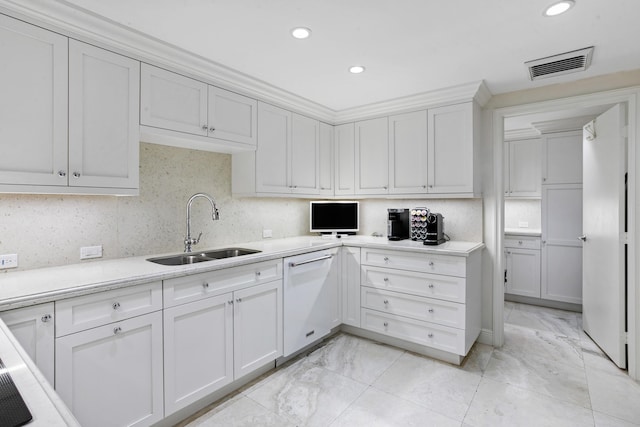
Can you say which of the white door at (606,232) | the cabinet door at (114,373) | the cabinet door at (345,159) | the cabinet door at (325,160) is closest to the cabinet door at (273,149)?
the cabinet door at (325,160)

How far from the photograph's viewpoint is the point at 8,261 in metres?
1.81

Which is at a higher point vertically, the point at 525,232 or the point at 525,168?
the point at 525,168

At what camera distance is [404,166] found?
3.24m

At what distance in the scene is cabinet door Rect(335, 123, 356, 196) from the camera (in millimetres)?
3611

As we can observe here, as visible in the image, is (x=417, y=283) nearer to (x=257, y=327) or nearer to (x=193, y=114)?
(x=257, y=327)

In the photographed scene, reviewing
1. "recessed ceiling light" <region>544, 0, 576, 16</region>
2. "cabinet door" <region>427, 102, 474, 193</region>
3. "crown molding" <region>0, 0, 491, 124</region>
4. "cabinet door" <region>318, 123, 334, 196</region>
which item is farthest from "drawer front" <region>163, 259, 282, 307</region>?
"recessed ceiling light" <region>544, 0, 576, 16</region>

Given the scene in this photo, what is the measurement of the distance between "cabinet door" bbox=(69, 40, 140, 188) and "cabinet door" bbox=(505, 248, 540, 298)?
4435 mm

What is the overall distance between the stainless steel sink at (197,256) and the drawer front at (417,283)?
1158mm

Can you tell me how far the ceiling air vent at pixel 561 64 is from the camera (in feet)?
7.31

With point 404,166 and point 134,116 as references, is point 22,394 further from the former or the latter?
point 404,166

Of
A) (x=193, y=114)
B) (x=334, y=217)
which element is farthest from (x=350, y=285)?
(x=193, y=114)

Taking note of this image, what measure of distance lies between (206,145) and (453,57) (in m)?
1.94

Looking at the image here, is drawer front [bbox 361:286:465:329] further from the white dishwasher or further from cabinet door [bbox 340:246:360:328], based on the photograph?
the white dishwasher

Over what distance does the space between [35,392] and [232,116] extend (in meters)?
2.20
